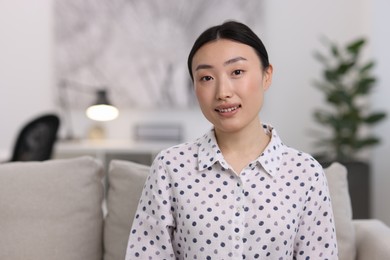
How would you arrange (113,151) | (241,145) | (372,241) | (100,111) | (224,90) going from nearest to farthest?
(224,90)
(241,145)
(372,241)
(100,111)
(113,151)

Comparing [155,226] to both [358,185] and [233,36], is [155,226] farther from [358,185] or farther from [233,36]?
[358,185]

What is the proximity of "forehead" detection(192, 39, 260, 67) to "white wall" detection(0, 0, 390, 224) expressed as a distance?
285 centimetres

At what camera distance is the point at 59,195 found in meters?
1.68

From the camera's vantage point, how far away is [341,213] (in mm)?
1637

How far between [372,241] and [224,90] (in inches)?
29.0

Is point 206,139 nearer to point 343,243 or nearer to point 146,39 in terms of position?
point 343,243

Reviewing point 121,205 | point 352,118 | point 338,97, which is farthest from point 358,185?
point 121,205

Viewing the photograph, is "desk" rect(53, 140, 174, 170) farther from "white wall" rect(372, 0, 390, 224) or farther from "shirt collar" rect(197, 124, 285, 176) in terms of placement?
"shirt collar" rect(197, 124, 285, 176)

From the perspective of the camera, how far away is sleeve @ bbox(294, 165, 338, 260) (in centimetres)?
126

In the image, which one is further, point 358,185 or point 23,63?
point 23,63

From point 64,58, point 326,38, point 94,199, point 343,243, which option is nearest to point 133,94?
point 64,58

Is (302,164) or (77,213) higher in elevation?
(302,164)

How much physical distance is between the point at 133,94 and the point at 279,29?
4.09ft

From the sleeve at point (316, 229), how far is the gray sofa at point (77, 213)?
359 millimetres
